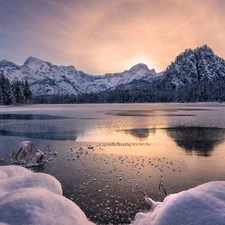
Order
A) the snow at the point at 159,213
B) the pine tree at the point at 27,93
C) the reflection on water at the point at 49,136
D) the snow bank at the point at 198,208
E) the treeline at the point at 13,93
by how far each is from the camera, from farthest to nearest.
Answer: the pine tree at the point at 27,93
the treeline at the point at 13,93
the reflection on water at the point at 49,136
the snow at the point at 159,213
the snow bank at the point at 198,208

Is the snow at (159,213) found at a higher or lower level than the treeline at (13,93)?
lower

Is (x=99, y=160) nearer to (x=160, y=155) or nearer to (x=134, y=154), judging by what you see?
(x=134, y=154)

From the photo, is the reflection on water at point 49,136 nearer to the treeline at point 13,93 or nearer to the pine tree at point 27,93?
the treeline at point 13,93

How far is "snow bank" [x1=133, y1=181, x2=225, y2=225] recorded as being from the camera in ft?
16.2

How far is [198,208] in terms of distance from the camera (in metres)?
5.21

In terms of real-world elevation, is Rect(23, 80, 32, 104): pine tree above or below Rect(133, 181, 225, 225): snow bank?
above

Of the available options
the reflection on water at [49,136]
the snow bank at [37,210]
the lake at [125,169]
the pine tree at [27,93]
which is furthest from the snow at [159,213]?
the pine tree at [27,93]

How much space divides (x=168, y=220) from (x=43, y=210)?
3.39 m

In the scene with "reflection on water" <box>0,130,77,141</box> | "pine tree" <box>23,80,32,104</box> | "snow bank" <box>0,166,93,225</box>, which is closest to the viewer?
"snow bank" <box>0,166,93,225</box>

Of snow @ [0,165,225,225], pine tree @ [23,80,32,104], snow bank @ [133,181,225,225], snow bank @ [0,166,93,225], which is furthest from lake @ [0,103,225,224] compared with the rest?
pine tree @ [23,80,32,104]

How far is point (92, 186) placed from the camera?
1121 cm

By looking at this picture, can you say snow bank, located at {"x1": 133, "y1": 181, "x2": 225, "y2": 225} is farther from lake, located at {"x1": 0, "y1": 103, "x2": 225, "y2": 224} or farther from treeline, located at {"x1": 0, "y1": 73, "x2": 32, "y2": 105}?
treeline, located at {"x1": 0, "y1": 73, "x2": 32, "y2": 105}

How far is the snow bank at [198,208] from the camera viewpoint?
4.95 metres

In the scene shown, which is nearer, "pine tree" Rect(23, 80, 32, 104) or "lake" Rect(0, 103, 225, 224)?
"lake" Rect(0, 103, 225, 224)
